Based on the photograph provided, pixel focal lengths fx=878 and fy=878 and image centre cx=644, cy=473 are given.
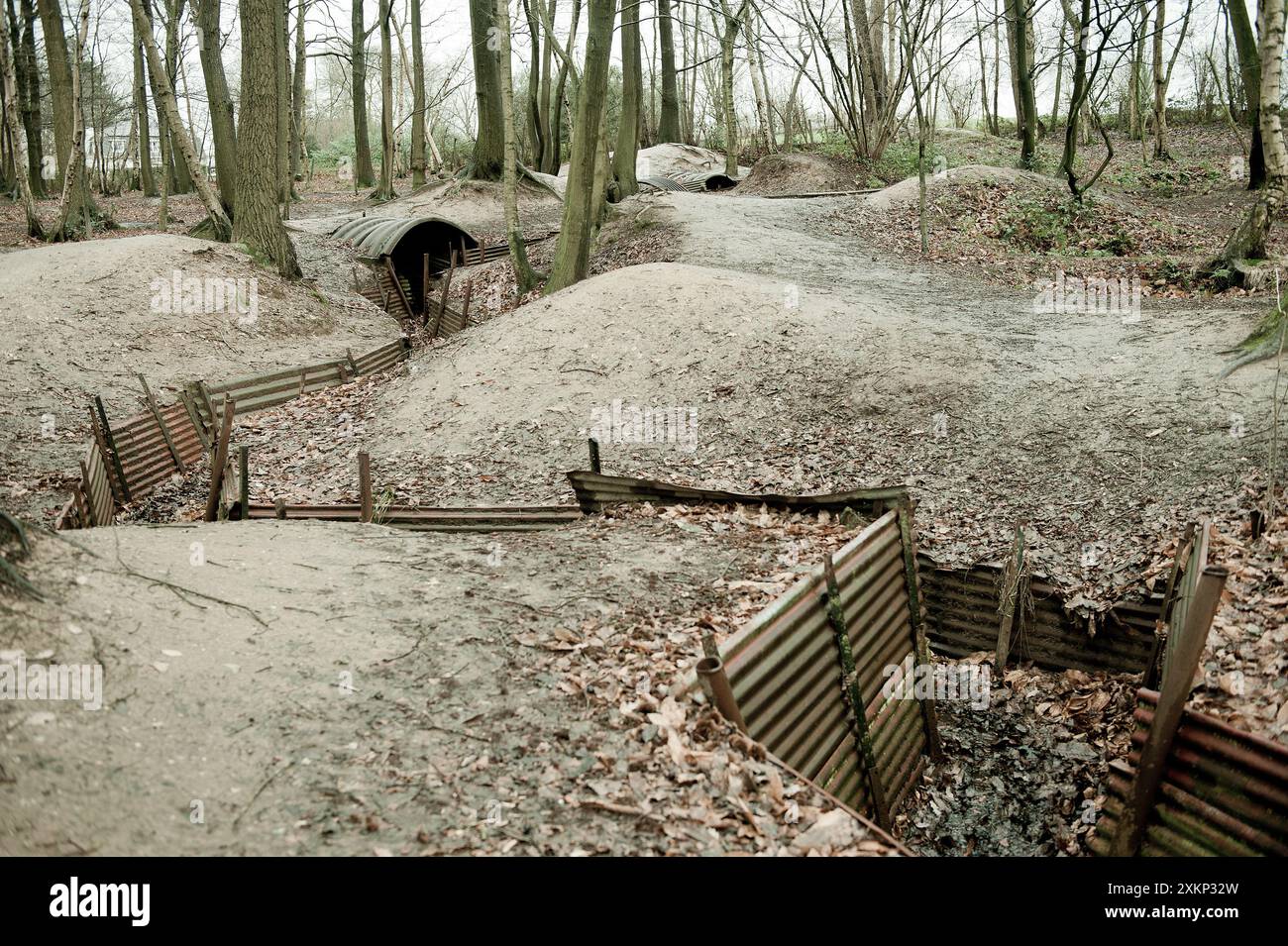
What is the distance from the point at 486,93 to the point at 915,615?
74.3 ft

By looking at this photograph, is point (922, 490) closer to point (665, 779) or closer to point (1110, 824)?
point (1110, 824)

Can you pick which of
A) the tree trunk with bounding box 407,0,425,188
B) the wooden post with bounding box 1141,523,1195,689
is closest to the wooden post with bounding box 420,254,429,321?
the tree trunk with bounding box 407,0,425,188

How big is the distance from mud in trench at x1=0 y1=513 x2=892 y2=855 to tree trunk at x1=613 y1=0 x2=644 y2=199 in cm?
1692

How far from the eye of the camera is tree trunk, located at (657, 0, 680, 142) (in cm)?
3177

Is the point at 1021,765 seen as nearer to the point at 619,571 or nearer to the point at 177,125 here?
the point at 619,571

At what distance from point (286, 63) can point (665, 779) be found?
29423 mm

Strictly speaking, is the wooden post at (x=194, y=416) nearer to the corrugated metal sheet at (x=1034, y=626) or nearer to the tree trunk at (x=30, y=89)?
the corrugated metal sheet at (x=1034, y=626)

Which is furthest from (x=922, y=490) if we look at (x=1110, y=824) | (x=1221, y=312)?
(x=1221, y=312)

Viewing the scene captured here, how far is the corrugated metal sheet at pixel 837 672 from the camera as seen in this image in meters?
4.55

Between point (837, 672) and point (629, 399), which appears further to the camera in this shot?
point (629, 399)

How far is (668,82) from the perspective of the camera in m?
33.4

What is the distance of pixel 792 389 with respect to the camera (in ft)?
36.8

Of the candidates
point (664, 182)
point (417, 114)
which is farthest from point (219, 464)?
point (417, 114)

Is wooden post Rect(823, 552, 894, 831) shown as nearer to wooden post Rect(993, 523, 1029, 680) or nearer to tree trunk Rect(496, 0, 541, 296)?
wooden post Rect(993, 523, 1029, 680)
